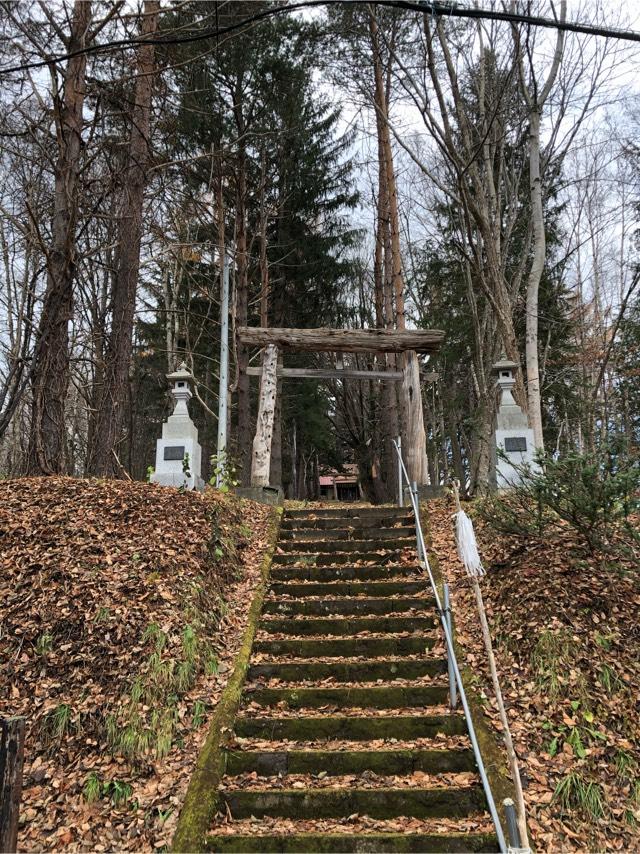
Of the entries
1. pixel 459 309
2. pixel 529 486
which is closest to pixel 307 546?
pixel 529 486

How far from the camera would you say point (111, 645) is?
16.0ft

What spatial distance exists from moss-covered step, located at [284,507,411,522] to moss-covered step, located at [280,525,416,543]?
17.2 inches

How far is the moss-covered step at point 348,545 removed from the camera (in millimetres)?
7477

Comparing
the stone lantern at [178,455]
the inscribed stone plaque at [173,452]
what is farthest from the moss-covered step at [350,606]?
the inscribed stone plaque at [173,452]

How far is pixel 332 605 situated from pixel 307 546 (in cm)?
152

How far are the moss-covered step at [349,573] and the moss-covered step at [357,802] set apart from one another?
3016 mm

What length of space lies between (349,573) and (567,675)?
2.77 metres

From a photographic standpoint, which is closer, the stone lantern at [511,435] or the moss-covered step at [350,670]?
the moss-covered step at [350,670]

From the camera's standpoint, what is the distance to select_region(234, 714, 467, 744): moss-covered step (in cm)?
442

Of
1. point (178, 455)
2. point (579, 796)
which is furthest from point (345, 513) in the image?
point (579, 796)

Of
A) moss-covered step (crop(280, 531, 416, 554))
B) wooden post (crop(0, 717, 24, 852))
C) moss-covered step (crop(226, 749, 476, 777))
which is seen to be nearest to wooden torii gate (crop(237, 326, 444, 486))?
moss-covered step (crop(280, 531, 416, 554))

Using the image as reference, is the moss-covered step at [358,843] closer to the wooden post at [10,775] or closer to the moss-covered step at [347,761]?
the moss-covered step at [347,761]

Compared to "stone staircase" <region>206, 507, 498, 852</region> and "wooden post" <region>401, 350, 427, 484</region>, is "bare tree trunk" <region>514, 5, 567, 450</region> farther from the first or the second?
"stone staircase" <region>206, 507, 498, 852</region>

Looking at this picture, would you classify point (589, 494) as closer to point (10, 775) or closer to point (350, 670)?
point (350, 670)
